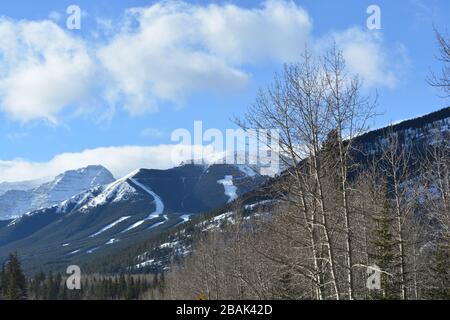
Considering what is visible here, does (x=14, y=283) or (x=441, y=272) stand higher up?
(x=441, y=272)

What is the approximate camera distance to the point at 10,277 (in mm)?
55750

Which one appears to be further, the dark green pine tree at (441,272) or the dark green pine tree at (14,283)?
the dark green pine tree at (14,283)

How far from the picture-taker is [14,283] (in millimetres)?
54875

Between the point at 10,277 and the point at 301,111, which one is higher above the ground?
the point at 301,111

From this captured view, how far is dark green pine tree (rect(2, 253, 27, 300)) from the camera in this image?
54219mm

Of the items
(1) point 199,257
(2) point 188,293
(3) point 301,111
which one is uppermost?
(3) point 301,111

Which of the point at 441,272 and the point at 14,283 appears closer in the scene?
the point at 441,272

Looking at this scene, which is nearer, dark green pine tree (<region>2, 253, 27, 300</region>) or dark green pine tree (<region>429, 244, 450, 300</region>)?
dark green pine tree (<region>429, 244, 450, 300</region>)

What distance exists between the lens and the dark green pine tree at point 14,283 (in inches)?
2135

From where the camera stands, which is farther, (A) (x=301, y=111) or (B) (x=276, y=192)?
(B) (x=276, y=192)
